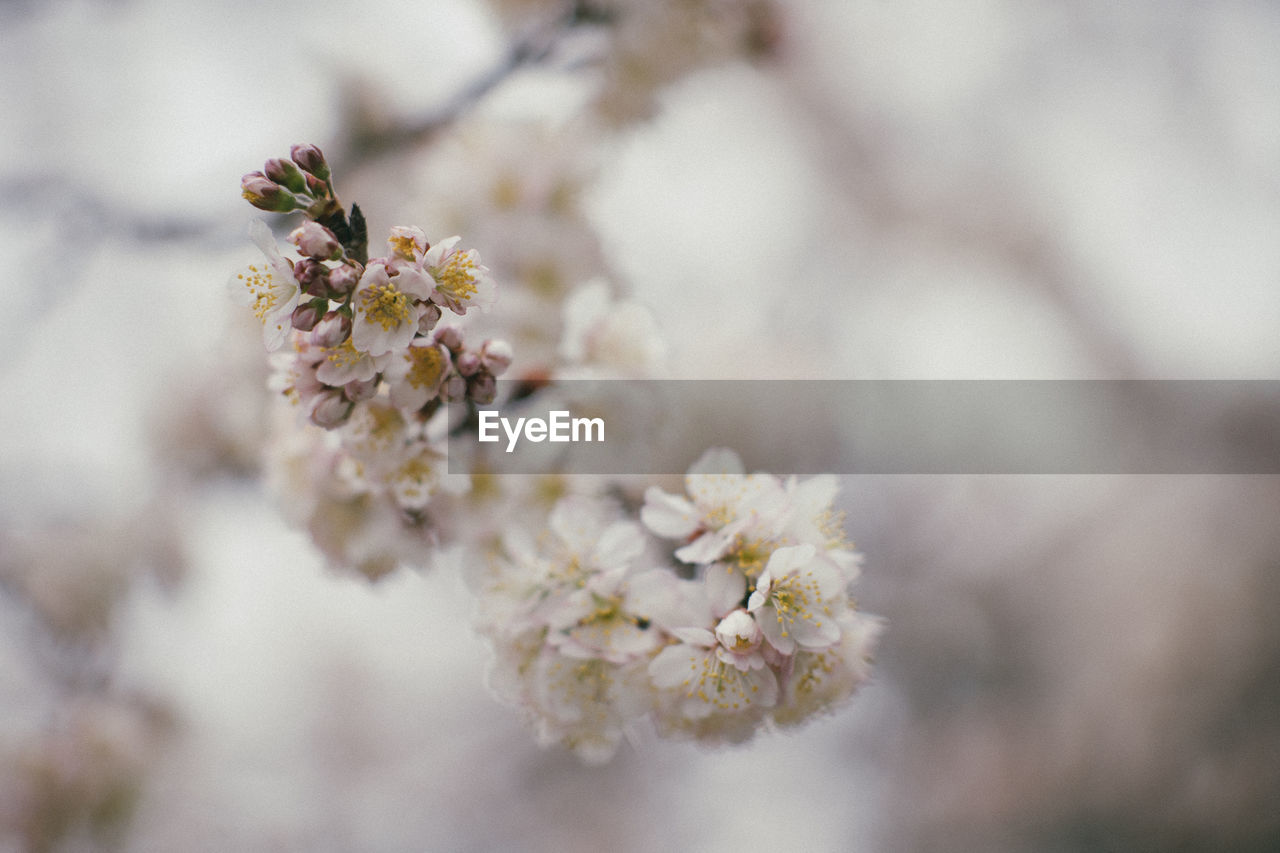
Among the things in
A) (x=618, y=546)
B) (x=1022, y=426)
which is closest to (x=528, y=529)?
(x=618, y=546)

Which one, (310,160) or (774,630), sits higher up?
(310,160)

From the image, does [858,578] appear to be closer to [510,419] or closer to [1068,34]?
[510,419]

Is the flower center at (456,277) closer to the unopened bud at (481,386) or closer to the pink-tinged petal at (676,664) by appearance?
the unopened bud at (481,386)

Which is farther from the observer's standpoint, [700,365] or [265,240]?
[700,365]

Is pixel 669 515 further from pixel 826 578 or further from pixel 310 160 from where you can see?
pixel 310 160

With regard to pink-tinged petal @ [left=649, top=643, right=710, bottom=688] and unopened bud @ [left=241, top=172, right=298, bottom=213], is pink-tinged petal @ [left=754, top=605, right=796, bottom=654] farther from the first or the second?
unopened bud @ [left=241, top=172, right=298, bottom=213]

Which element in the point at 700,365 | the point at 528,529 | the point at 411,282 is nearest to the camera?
the point at 411,282

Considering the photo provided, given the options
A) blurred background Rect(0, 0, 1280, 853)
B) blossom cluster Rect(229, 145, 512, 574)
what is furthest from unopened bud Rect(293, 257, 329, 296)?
blurred background Rect(0, 0, 1280, 853)
